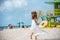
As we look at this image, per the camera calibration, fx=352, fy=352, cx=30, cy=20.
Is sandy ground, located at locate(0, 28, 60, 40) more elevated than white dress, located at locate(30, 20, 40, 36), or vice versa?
white dress, located at locate(30, 20, 40, 36)

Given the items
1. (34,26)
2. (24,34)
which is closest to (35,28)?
(34,26)

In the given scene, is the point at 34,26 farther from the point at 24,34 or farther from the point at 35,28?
the point at 24,34

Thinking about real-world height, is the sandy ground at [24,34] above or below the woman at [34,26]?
below

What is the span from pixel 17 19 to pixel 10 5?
15 cm

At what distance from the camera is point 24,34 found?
328 cm

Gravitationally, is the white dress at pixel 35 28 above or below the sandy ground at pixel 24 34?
above

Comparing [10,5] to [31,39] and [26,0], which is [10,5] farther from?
[31,39]

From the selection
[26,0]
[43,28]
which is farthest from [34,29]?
[26,0]

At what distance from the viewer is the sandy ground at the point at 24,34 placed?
10.6 ft

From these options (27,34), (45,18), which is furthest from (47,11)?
(27,34)

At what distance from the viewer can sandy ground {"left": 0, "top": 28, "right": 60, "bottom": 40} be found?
3234 mm

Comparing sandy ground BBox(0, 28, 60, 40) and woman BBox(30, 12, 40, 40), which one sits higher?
woman BBox(30, 12, 40, 40)

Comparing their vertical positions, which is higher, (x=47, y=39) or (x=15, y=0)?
(x=15, y=0)

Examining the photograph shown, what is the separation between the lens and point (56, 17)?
3232 millimetres
